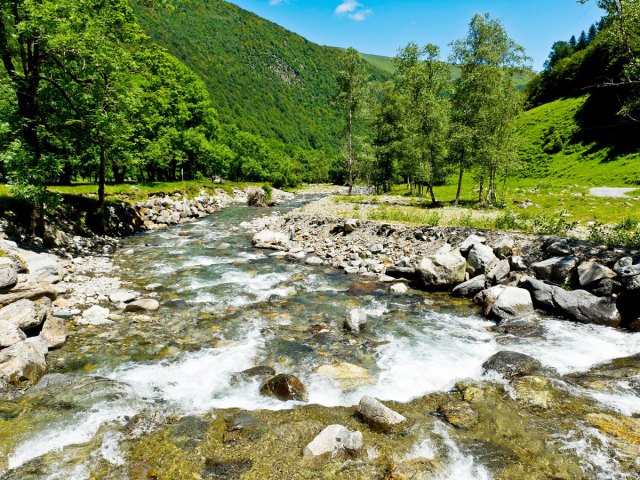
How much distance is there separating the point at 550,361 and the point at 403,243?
493 inches

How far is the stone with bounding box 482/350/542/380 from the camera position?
30.8 ft

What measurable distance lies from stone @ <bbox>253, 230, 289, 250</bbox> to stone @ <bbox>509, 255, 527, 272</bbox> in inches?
573

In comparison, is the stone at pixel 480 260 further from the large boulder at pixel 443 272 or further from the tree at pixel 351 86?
the tree at pixel 351 86

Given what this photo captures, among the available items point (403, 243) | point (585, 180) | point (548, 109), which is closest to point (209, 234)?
point (403, 243)

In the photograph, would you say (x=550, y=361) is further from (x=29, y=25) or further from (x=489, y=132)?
(x=489, y=132)

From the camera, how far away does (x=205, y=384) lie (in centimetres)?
905

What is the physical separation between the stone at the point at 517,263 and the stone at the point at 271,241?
14.5 meters

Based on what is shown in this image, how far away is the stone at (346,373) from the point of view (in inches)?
364

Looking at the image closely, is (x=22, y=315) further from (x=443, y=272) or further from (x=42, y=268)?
(x=443, y=272)

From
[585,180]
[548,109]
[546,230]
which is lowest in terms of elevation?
[546,230]

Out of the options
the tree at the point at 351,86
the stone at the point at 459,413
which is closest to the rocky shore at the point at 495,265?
the stone at the point at 459,413

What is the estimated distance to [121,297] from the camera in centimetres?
1430

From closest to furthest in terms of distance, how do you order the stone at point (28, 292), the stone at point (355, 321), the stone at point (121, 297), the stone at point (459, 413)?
the stone at point (459, 413) < the stone at point (28, 292) < the stone at point (355, 321) < the stone at point (121, 297)

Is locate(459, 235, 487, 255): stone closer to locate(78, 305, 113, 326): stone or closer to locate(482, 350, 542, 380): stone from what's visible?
locate(482, 350, 542, 380): stone
